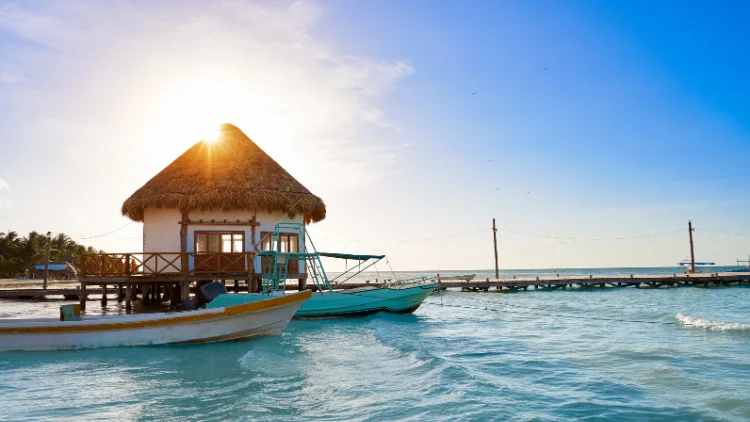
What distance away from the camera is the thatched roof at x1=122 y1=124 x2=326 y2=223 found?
789 inches

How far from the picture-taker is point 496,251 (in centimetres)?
4312

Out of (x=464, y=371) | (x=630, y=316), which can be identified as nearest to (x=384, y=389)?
(x=464, y=371)

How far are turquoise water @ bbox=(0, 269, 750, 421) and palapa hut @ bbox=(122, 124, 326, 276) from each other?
6470 millimetres

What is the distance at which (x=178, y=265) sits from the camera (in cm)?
1997

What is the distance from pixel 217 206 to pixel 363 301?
6.39 m

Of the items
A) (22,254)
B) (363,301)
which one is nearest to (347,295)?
(363,301)

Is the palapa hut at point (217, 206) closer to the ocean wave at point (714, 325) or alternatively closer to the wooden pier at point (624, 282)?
the ocean wave at point (714, 325)

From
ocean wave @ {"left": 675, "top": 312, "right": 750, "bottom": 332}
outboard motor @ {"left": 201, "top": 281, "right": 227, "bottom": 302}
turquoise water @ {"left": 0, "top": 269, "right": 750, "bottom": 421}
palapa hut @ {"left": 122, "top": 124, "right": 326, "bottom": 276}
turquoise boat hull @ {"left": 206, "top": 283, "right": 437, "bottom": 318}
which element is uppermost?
palapa hut @ {"left": 122, "top": 124, "right": 326, "bottom": 276}

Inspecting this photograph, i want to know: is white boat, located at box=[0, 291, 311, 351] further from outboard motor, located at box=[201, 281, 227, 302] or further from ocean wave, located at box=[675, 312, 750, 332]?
ocean wave, located at box=[675, 312, 750, 332]

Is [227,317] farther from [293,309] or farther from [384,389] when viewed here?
[384,389]

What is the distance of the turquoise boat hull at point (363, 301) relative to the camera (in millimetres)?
18703

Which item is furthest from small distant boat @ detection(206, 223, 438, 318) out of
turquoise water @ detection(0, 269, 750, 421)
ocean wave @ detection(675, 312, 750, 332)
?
ocean wave @ detection(675, 312, 750, 332)

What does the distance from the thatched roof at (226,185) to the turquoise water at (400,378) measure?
672cm

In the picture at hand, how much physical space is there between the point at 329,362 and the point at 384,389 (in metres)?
2.59
